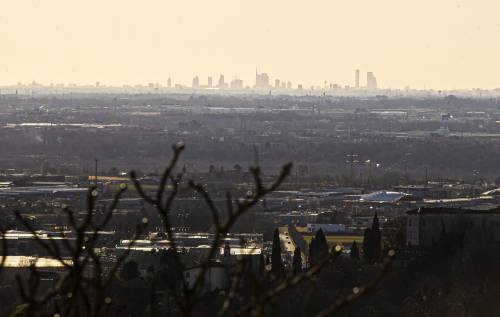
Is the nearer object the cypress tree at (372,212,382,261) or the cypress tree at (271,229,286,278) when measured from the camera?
the cypress tree at (271,229,286,278)

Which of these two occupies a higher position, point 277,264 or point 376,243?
point 277,264

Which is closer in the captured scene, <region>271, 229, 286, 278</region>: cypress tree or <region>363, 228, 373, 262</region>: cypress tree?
<region>271, 229, 286, 278</region>: cypress tree

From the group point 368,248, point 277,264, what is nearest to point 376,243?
point 368,248

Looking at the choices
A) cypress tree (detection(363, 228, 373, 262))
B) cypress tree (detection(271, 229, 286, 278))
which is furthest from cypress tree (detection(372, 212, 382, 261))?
cypress tree (detection(271, 229, 286, 278))

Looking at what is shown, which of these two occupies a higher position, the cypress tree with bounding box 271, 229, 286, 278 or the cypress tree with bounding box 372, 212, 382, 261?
the cypress tree with bounding box 271, 229, 286, 278

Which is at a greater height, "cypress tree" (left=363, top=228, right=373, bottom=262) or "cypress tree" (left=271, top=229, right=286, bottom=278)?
"cypress tree" (left=271, top=229, right=286, bottom=278)

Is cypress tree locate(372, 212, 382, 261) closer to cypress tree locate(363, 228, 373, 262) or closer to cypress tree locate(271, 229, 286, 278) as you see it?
cypress tree locate(363, 228, 373, 262)

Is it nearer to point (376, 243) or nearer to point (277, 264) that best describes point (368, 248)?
point (376, 243)

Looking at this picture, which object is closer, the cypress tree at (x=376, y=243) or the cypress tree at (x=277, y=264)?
the cypress tree at (x=277, y=264)

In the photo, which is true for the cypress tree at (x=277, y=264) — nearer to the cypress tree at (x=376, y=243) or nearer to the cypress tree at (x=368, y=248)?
the cypress tree at (x=368, y=248)

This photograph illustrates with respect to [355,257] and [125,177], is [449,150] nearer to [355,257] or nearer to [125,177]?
[125,177]

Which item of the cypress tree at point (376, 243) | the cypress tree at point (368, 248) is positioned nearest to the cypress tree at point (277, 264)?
the cypress tree at point (368, 248)
